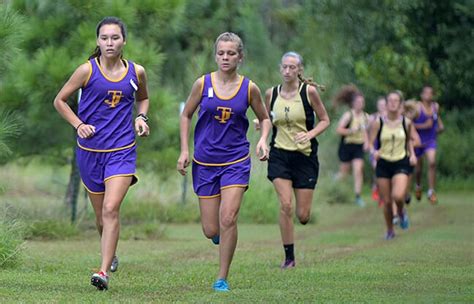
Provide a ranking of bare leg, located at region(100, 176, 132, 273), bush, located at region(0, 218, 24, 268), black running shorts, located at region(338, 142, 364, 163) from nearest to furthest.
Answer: bare leg, located at region(100, 176, 132, 273), bush, located at region(0, 218, 24, 268), black running shorts, located at region(338, 142, 364, 163)

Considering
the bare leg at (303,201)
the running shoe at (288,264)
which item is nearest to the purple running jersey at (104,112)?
the bare leg at (303,201)

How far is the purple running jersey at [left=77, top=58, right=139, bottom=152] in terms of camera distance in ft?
32.3

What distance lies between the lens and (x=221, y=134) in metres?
10.1

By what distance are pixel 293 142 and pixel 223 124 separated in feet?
7.85

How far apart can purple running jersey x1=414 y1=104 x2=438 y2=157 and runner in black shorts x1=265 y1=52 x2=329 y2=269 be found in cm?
908

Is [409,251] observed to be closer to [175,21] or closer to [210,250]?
[210,250]

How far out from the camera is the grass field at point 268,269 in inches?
376

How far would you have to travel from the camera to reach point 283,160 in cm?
1238

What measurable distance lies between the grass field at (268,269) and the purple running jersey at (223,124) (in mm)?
1145

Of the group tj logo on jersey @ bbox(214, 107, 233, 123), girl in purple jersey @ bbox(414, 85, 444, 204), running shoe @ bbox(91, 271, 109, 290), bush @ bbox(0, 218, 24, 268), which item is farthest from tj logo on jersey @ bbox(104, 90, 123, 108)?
girl in purple jersey @ bbox(414, 85, 444, 204)

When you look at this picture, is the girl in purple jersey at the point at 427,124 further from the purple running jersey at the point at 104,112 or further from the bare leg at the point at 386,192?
Result: the purple running jersey at the point at 104,112

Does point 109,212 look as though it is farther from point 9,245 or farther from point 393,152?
point 393,152

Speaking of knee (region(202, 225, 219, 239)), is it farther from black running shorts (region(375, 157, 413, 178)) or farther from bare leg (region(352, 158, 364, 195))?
bare leg (region(352, 158, 364, 195))

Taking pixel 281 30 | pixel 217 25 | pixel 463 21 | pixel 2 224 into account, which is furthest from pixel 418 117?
pixel 281 30
